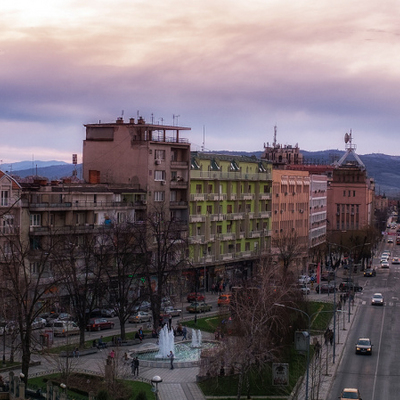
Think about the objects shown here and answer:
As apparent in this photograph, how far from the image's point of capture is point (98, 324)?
249 ft

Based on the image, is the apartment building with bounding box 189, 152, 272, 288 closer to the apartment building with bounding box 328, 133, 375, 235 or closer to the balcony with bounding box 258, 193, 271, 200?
the balcony with bounding box 258, 193, 271, 200

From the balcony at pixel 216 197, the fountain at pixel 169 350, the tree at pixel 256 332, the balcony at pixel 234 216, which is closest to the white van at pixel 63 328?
the fountain at pixel 169 350

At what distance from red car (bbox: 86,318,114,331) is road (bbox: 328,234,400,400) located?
20812 millimetres

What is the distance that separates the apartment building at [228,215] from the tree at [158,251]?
7.43 m

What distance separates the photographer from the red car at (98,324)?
75281mm

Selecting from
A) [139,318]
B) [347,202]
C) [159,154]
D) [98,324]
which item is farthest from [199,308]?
[347,202]

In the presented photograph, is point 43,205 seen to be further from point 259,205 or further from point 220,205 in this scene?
point 259,205

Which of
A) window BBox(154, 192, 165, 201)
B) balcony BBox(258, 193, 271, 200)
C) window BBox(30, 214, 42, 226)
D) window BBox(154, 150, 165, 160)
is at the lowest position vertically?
window BBox(30, 214, 42, 226)

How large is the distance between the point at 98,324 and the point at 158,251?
28.4ft

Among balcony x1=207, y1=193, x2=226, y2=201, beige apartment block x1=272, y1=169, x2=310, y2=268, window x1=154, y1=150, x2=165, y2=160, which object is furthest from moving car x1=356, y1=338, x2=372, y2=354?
beige apartment block x1=272, y1=169, x2=310, y2=268

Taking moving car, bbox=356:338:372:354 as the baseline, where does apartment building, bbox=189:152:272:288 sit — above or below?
above

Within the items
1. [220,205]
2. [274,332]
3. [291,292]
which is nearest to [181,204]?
[220,205]

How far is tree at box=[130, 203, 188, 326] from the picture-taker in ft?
254

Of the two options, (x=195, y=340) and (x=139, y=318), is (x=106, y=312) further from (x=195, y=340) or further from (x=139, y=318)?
(x=195, y=340)
